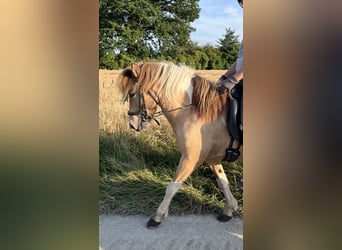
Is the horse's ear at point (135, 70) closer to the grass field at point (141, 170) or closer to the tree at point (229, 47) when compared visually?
the grass field at point (141, 170)

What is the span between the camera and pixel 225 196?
2752 millimetres

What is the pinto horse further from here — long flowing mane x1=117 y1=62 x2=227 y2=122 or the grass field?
the grass field

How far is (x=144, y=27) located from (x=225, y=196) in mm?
1577

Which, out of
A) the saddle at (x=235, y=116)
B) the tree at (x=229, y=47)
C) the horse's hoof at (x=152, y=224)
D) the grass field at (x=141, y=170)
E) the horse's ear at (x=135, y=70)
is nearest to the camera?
the saddle at (x=235, y=116)

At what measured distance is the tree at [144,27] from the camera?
2906 millimetres

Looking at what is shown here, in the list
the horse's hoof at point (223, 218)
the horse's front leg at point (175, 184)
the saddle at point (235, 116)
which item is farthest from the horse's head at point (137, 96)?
the horse's hoof at point (223, 218)

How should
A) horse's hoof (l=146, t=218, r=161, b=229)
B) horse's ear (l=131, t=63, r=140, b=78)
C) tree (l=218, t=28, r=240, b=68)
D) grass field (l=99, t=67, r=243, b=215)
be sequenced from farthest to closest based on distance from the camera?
1. grass field (l=99, t=67, r=243, b=215)
2. tree (l=218, t=28, r=240, b=68)
3. horse's hoof (l=146, t=218, r=161, b=229)
4. horse's ear (l=131, t=63, r=140, b=78)

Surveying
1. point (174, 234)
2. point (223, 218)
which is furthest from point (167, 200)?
point (223, 218)

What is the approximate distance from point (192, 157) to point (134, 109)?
0.57 metres

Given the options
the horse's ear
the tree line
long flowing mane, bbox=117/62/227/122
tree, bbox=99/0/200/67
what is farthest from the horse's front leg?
tree, bbox=99/0/200/67

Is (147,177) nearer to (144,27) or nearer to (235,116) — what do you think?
(235,116)

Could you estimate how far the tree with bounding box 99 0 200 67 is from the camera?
291 cm
